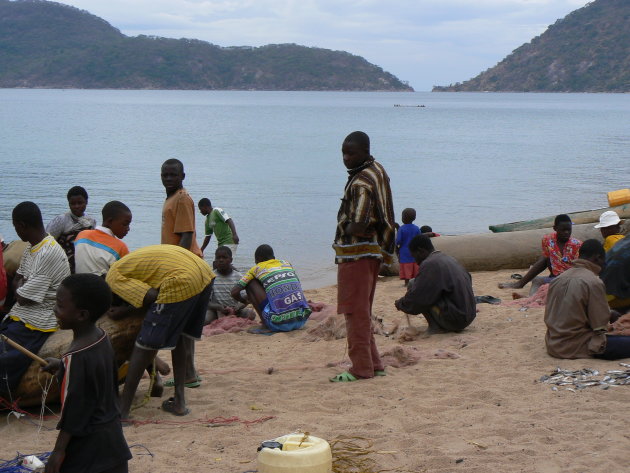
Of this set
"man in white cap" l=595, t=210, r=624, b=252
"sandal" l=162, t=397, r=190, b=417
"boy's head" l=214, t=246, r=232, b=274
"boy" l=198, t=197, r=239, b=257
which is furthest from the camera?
"boy" l=198, t=197, r=239, b=257

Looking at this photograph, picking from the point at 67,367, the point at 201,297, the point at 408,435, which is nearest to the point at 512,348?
the point at 408,435

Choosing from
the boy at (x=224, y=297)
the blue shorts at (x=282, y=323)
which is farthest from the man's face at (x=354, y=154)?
the boy at (x=224, y=297)

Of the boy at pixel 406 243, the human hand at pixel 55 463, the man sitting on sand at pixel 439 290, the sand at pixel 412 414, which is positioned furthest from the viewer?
the boy at pixel 406 243

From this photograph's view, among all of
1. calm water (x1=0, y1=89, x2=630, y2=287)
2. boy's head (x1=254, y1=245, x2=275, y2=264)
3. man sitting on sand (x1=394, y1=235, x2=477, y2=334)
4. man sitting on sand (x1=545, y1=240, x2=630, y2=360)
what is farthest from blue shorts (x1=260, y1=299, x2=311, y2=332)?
calm water (x1=0, y1=89, x2=630, y2=287)

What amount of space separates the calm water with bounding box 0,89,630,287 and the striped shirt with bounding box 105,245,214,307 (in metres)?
9.14

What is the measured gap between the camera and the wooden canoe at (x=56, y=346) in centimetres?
583

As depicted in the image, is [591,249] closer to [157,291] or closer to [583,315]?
[583,315]

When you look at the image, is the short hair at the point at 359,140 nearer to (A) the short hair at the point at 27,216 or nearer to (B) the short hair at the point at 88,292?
(A) the short hair at the point at 27,216

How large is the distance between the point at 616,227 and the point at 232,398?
473 cm

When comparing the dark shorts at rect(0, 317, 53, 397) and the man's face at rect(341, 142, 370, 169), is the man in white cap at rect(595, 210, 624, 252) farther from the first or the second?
the dark shorts at rect(0, 317, 53, 397)

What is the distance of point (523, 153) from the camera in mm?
45562

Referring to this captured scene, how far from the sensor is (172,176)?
22.6 feet

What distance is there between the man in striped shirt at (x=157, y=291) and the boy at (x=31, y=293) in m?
0.44

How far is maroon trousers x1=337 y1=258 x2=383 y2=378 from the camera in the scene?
6.41 metres
